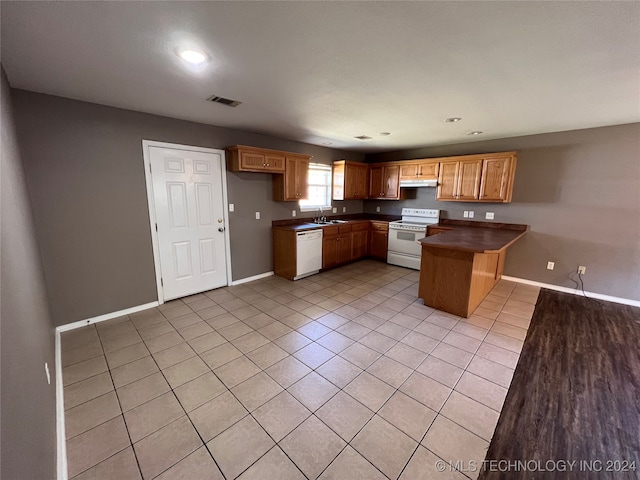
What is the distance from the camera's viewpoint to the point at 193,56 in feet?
5.95

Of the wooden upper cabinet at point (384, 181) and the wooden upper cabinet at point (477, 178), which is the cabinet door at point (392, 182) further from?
the wooden upper cabinet at point (477, 178)

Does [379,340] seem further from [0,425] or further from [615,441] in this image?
[0,425]

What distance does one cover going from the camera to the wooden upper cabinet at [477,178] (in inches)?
167

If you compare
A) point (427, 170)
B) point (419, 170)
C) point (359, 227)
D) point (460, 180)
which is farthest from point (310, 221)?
point (460, 180)

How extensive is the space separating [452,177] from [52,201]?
18.2ft

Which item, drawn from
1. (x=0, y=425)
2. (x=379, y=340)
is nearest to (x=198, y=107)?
(x=0, y=425)

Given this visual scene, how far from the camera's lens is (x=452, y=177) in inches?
188

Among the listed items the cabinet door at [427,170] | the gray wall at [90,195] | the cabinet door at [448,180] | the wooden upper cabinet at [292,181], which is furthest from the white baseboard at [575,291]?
the gray wall at [90,195]

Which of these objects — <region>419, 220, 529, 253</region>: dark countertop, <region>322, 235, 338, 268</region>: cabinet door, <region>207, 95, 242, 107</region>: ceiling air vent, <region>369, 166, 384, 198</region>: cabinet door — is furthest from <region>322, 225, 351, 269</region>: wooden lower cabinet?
<region>207, 95, 242, 107</region>: ceiling air vent

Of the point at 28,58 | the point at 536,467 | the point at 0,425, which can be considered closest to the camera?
the point at 0,425

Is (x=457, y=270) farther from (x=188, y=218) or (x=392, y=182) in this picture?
(x=188, y=218)

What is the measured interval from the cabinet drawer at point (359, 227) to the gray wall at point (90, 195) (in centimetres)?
305

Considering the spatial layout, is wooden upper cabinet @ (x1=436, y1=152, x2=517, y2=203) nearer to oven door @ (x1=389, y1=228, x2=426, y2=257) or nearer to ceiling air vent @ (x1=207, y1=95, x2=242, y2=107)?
oven door @ (x1=389, y1=228, x2=426, y2=257)

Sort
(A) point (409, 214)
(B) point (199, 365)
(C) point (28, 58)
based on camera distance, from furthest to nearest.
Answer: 1. (A) point (409, 214)
2. (B) point (199, 365)
3. (C) point (28, 58)
